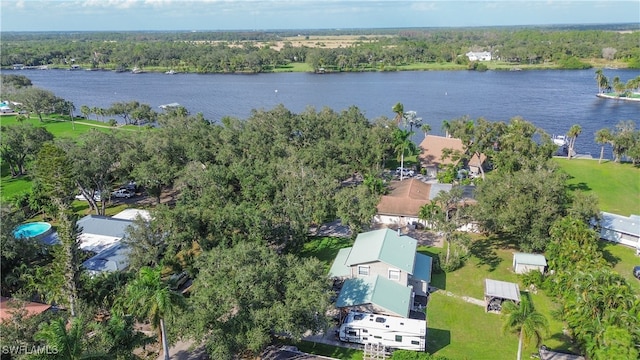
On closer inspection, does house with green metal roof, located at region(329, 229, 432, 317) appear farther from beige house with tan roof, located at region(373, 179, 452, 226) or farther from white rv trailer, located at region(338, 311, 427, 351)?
beige house with tan roof, located at region(373, 179, 452, 226)

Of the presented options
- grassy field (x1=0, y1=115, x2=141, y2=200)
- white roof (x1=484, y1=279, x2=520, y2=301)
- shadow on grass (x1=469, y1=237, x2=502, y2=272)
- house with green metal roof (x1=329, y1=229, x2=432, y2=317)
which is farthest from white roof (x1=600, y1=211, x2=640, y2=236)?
grassy field (x1=0, y1=115, x2=141, y2=200)

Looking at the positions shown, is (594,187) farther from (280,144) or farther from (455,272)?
(280,144)

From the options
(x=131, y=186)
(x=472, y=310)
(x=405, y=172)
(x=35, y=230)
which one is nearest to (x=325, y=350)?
(x=472, y=310)

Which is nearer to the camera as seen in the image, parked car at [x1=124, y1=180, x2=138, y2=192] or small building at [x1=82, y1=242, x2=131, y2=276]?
small building at [x1=82, y1=242, x2=131, y2=276]

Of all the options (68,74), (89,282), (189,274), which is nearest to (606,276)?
(189,274)

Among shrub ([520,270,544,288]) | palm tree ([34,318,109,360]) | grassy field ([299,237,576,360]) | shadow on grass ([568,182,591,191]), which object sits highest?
palm tree ([34,318,109,360])

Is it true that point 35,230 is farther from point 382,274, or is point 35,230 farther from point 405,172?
point 405,172
